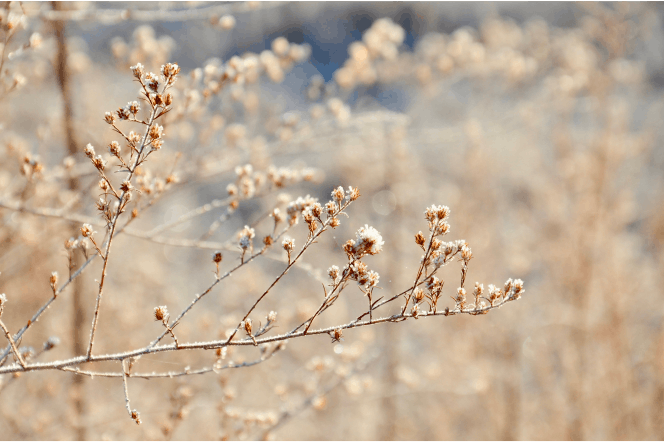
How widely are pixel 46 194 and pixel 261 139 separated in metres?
1.46

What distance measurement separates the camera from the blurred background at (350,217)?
2332 mm

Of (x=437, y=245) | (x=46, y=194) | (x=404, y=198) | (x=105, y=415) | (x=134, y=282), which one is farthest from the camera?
(x=404, y=198)

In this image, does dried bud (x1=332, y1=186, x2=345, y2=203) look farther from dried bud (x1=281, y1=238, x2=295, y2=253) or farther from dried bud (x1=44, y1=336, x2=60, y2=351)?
dried bud (x1=44, y1=336, x2=60, y2=351)

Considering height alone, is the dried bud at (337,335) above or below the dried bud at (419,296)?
below

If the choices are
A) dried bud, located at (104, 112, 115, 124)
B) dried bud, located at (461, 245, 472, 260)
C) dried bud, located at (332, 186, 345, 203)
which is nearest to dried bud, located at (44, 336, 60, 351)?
dried bud, located at (104, 112, 115, 124)

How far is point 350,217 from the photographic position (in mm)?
5664

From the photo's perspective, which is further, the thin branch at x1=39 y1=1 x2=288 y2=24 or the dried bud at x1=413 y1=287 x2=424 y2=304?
the thin branch at x1=39 y1=1 x2=288 y2=24

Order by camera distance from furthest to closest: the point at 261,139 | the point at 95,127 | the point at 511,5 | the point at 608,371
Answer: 1. the point at 511,5
2. the point at 608,371
3. the point at 95,127
4. the point at 261,139

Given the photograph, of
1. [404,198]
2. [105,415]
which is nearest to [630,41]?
[404,198]

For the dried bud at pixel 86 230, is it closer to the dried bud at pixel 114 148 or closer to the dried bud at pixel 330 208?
the dried bud at pixel 114 148

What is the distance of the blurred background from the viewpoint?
2332mm

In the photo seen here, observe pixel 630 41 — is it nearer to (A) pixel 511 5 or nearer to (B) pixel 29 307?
(B) pixel 29 307

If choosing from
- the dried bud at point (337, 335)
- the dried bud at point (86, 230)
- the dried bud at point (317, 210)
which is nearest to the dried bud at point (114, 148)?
the dried bud at point (86, 230)

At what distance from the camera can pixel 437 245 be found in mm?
1189
